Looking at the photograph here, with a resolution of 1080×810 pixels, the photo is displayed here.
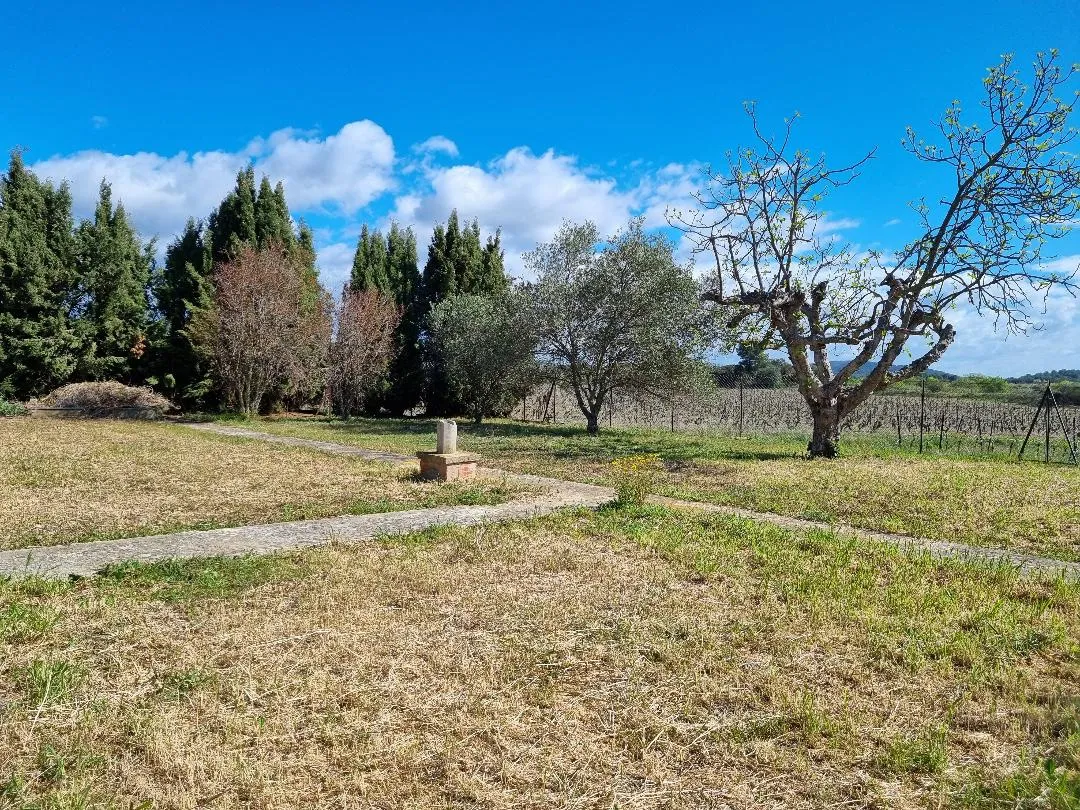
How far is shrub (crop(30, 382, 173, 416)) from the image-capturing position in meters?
19.8

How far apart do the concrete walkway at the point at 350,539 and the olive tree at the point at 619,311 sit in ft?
29.3

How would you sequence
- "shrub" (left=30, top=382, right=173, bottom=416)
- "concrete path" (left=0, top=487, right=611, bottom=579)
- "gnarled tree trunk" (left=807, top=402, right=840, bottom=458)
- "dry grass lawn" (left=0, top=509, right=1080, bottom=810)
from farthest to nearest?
"shrub" (left=30, top=382, right=173, bottom=416) → "gnarled tree trunk" (left=807, top=402, right=840, bottom=458) → "concrete path" (left=0, top=487, right=611, bottom=579) → "dry grass lawn" (left=0, top=509, right=1080, bottom=810)

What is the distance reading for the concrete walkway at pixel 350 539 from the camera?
509 cm

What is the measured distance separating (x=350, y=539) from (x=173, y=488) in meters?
3.72

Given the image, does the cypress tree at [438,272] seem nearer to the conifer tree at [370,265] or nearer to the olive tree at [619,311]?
the conifer tree at [370,265]

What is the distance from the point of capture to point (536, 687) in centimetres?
314

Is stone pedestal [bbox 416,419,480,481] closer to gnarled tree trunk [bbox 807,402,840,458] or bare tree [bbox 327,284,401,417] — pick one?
gnarled tree trunk [bbox 807,402,840,458]

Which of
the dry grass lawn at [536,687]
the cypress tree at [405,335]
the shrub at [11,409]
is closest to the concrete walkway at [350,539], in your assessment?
the dry grass lawn at [536,687]

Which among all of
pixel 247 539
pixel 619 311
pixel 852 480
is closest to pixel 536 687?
pixel 247 539

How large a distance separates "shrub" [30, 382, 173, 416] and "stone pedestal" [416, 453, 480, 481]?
572 inches

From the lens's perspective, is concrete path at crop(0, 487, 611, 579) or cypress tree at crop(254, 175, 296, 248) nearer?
concrete path at crop(0, 487, 611, 579)

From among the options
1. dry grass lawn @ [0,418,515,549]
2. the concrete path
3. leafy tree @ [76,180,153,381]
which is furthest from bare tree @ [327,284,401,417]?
the concrete path

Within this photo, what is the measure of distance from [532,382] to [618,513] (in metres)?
13.2

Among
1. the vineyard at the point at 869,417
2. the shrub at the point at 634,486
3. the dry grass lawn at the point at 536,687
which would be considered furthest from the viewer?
the vineyard at the point at 869,417
